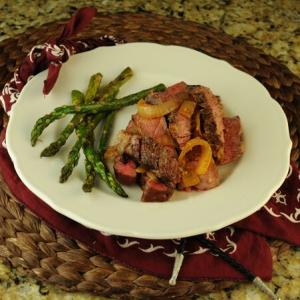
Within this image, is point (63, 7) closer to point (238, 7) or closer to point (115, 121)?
point (238, 7)

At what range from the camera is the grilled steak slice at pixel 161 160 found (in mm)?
1793

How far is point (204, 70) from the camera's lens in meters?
2.26

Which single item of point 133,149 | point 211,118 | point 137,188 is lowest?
point 137,188

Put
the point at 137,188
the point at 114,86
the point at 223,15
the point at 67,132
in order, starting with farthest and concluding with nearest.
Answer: the point at 223,15 → the point at 114,86 → the point at 67,132 → the point at 137,188

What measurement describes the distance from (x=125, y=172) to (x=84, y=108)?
36cm

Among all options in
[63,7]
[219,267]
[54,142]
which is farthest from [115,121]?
[63,7]

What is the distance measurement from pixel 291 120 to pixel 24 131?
1.04m

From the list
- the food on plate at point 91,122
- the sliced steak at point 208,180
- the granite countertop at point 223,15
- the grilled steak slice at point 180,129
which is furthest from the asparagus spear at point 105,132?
the granite countertop at point 223,15

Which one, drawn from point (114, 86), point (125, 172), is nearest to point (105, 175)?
point (125, 172)

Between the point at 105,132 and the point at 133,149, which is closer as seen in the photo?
the point at 133,149

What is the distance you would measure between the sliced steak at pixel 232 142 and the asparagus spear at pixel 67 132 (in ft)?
1.74

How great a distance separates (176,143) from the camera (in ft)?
6.33

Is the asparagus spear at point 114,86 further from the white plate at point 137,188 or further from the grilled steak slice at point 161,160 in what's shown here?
the grilled steak slice at point 161,160

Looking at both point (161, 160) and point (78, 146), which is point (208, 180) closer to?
point (161, 160)
